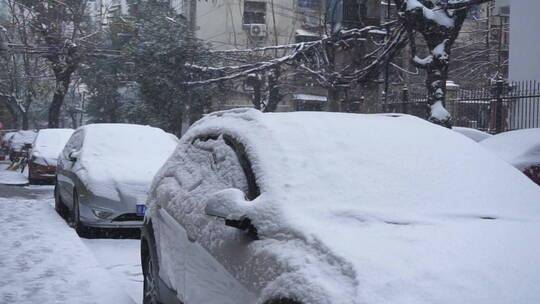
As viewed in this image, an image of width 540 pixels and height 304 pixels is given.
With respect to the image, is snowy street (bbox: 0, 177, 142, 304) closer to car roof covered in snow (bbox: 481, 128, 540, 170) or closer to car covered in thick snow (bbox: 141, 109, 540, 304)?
car covered in thick snow (bbox: 141, 109, 540, 304)

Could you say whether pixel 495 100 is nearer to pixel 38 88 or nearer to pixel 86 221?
pixel 86 221

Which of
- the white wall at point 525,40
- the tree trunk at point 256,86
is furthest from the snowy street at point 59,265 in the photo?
the tree trunk at point 256,86

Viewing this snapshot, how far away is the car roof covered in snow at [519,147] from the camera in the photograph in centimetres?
806

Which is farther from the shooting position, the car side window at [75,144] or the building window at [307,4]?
the building window at [307,4]

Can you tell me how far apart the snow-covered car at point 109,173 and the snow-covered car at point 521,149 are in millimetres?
→ 4667

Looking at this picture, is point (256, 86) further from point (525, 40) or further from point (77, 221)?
point (77, 221)

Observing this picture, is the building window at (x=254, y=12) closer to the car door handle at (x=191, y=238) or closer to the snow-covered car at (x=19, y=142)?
the snow-covered car at (x=19, y=142)

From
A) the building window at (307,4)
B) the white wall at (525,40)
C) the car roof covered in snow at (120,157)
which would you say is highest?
the building window at (307,4)

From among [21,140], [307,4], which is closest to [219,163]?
[21,140]

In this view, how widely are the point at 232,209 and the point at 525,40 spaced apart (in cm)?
1547

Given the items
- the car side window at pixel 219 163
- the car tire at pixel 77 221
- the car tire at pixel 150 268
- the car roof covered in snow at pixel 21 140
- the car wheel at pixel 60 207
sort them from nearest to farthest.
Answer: the car side window at pixel 219 163 < the car tire at pixel 150 268 < the car tire at pixel 77 221 < the car wheel at pixel 60 207 < the car roof covered in snow at pixel 21 140

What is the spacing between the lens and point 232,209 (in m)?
3.08

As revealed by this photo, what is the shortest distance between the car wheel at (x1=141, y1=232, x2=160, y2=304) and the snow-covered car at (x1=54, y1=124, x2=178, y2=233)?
3.35 metres

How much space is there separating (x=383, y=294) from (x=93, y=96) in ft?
135
